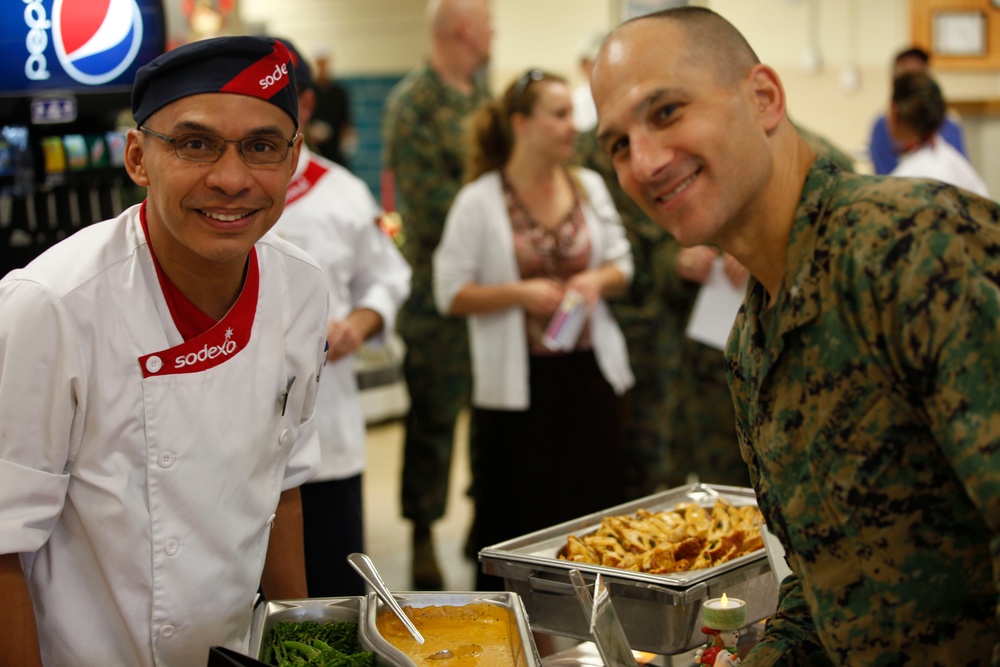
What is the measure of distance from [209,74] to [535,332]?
214 cm

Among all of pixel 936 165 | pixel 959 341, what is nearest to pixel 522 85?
pixel 936 165

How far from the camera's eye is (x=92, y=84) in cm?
238

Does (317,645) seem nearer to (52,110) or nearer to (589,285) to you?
(52,110)

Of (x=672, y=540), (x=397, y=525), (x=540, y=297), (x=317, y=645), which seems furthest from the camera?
(x=397, y=525)

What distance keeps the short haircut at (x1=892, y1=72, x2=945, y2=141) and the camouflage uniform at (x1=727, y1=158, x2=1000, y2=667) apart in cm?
353

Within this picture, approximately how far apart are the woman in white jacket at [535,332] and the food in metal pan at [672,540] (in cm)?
141

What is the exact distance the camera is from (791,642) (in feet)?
4.47

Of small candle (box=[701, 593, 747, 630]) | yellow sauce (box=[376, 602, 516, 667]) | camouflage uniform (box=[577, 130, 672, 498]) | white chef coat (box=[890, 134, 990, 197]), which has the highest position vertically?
white chef coat (box=[890, 134, 990, 197])

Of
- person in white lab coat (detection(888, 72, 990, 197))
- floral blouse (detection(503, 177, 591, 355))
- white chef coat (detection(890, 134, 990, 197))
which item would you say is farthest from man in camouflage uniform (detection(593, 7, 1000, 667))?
person in white lab coat (detection(888, 72, 990, 197))

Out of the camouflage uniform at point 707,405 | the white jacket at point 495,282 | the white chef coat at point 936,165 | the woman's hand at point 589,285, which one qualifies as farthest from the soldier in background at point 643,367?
the white chef coat at point 936,165

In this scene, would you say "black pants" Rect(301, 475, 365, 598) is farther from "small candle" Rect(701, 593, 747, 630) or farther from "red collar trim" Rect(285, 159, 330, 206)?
"small candle" Rect(701, 593, 747, 630)

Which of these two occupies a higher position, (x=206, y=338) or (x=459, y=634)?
(x=206, y=338)

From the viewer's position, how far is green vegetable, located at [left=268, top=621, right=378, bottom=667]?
142 cm

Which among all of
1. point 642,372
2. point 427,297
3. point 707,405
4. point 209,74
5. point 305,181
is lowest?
point 642,372
